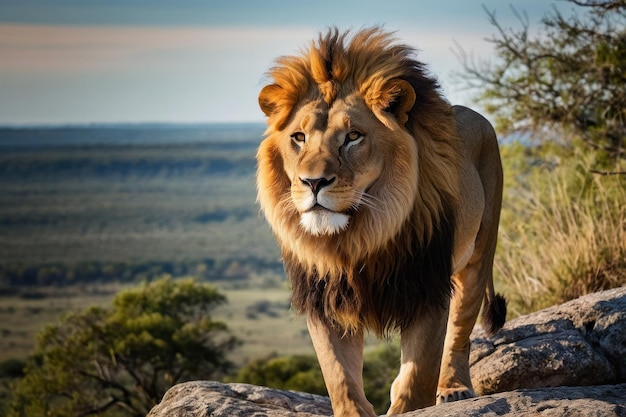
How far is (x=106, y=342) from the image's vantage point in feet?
75.8

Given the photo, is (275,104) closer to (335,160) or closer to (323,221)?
(335,160)

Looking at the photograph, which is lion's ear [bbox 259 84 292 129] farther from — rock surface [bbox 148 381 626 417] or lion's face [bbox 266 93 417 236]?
rock surface [bbox 148 381 626 417]

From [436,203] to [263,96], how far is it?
1.05m

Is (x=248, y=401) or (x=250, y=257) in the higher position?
(x=248, y=401)

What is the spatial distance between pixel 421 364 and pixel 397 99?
4.39 ft

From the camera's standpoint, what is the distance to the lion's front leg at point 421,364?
16.7 feet

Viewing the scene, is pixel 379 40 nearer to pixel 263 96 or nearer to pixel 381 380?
pixel 263 96

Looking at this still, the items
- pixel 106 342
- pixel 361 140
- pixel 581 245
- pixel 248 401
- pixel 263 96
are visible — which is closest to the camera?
pixel 361 140

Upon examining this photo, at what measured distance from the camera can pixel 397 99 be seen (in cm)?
499

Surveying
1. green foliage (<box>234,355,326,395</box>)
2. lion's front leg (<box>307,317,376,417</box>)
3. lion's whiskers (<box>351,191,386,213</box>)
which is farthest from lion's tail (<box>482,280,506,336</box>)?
green foliage (<box>234,355,326,395</box>)

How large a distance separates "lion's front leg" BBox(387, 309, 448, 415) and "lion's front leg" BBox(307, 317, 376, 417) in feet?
0.67

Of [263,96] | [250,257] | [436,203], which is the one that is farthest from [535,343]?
[250,257]

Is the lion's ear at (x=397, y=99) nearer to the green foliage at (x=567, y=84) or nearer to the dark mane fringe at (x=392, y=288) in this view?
the dark mane fringe at (x=392, y=288)

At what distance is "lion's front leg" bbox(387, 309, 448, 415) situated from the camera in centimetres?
508
